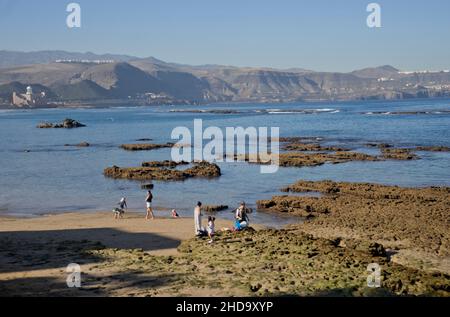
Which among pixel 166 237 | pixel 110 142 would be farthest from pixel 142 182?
pixel 110 142

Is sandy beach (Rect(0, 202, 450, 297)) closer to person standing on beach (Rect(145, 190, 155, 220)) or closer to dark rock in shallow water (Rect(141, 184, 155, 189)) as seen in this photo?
person standing on beach (Rect(145, 190, 155, 220))

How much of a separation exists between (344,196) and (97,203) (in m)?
13.0

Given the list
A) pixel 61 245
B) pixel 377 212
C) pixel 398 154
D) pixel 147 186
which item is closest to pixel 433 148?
pixel 398 154

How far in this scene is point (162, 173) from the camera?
39656 mm

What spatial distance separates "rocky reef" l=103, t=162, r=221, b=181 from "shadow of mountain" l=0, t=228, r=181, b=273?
16.9 metres

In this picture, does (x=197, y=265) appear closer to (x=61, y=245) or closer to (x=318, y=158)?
(x=61, y=245)

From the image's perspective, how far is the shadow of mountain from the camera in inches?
628

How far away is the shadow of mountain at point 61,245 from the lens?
16.0 meters

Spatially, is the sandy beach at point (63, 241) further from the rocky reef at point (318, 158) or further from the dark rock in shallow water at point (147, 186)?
the rocky reef at point (318, 158)

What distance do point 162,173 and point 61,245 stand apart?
834 inches

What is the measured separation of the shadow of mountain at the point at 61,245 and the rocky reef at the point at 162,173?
55.4ft

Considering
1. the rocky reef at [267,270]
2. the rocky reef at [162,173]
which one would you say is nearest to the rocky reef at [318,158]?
the rocky reef at [162,173]

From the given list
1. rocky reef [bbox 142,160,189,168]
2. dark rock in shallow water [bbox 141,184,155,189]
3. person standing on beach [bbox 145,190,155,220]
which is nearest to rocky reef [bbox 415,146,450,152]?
rocky reef [bbox 142,160,189,168]
